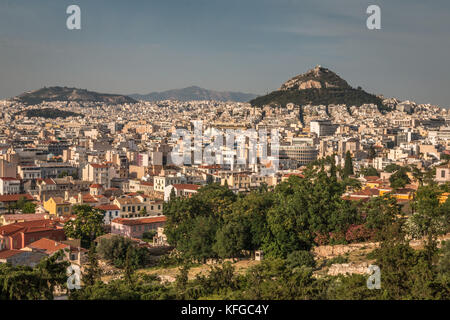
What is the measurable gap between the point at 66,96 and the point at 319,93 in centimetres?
6710

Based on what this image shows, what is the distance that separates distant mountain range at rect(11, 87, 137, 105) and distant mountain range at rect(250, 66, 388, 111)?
54557mm

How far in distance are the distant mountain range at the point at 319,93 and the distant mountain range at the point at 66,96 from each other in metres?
54.6

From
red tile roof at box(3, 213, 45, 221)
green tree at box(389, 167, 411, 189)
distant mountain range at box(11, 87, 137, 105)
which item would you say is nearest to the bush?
red tile roof at box(3, 213, 45, 221)

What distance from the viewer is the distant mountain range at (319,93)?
93562 millimetres

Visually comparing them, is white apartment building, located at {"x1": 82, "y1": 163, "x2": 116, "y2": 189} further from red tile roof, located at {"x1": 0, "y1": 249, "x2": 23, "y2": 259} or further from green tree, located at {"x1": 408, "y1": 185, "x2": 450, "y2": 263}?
green tree, located at {"x1": 408, "y1": 185, "x2": 450, "y2": 263}

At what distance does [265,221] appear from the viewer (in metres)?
16.3

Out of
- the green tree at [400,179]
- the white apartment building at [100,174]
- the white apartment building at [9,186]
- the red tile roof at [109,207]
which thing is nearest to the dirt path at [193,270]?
the red tile roof at [109,207]

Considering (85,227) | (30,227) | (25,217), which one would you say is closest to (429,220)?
(85,227)

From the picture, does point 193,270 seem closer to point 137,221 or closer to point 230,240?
point 230,240

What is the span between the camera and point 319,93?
9600cm

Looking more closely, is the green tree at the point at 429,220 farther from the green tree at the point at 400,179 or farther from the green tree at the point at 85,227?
the green tree at the point at 85,227

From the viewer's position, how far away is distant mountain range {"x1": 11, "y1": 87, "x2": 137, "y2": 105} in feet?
438

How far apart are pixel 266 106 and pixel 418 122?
24669 mm
